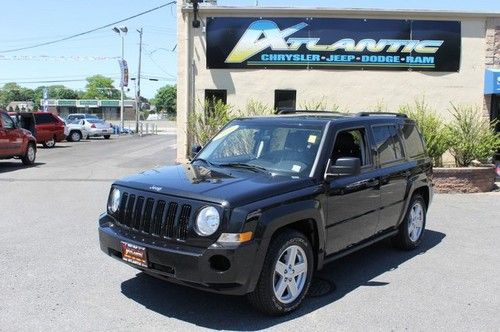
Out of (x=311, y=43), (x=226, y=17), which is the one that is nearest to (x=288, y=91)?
→ (x=311, y=43)

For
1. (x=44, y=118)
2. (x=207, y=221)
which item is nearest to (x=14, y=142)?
(x=44, y=118)

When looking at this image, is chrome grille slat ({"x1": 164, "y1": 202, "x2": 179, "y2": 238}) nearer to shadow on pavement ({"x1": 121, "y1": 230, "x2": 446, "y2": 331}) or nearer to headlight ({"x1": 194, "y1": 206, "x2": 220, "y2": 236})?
headlight ({"x1": 194, "y1": 206, "x2": 220, "y2": 236})

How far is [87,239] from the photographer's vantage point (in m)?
7.16

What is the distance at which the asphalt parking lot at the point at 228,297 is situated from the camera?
4.47 metres

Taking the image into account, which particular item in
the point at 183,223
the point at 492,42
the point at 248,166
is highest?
the point at 492,42

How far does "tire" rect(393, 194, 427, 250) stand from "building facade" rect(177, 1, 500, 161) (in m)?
7.55

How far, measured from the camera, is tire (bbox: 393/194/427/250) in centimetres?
671

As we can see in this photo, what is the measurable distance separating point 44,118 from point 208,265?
25.0 meters

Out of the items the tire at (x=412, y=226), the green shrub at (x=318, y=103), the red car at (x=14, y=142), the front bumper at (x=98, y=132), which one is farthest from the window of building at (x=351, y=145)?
the front bumper at (x=98, y=132)

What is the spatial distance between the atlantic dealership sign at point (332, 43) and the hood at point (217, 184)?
955cm

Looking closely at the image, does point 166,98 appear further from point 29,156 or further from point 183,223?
point 183,223

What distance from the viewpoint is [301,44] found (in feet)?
46.9

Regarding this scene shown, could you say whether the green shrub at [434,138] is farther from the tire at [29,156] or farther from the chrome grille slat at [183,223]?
the tire at [29,156]

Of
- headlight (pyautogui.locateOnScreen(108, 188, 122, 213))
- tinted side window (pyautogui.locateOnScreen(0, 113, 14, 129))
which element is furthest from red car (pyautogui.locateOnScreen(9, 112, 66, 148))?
headlight (pyautogui.locateOnScreen(108, 188, 122, 213))
